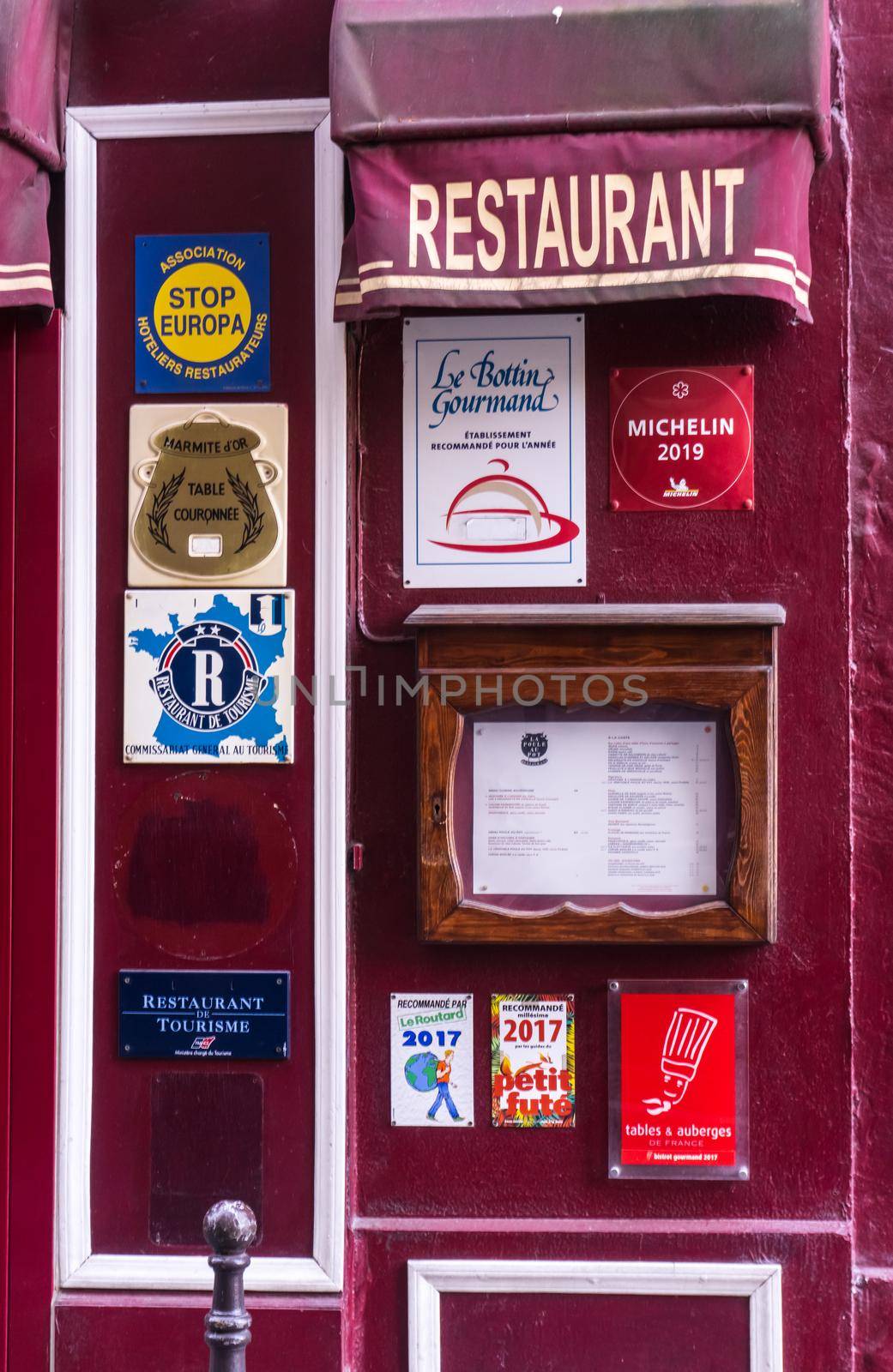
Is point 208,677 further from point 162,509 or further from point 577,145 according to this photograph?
point 577,145

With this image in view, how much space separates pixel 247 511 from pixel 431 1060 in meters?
1.58

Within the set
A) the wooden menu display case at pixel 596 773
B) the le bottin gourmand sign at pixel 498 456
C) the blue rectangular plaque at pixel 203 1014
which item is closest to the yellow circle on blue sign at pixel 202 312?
the le bottin gourmand sign at pixel 498 456

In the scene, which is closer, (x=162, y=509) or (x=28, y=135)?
(x=28, y=135)

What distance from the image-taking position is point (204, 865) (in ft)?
11.3

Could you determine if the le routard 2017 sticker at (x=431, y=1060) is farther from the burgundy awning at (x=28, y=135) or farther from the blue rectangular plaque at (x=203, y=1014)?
the burgundy awning at (x=28, y=135)

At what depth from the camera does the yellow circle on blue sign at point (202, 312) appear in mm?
3439

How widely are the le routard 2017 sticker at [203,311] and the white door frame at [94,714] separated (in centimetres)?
15

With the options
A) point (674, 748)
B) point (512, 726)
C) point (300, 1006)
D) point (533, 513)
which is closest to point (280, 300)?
point (533, 513)

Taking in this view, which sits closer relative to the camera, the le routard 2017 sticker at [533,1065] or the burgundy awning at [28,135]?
the burgundy awning at [28,135]

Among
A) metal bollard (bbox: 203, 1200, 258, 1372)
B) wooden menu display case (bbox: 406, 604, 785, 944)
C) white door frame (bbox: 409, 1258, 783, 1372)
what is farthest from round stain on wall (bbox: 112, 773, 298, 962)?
white door frame (bbox: 409, 1258, 783, 1372)

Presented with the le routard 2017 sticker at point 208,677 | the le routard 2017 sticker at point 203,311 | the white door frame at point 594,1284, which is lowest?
the white door frame at point 594,1284

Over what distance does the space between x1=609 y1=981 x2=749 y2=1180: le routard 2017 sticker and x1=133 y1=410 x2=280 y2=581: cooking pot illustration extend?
5.21 feet

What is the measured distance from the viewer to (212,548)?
3.44 meters

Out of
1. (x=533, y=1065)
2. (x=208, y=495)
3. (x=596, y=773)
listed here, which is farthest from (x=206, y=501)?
(x=533, y=1065)
